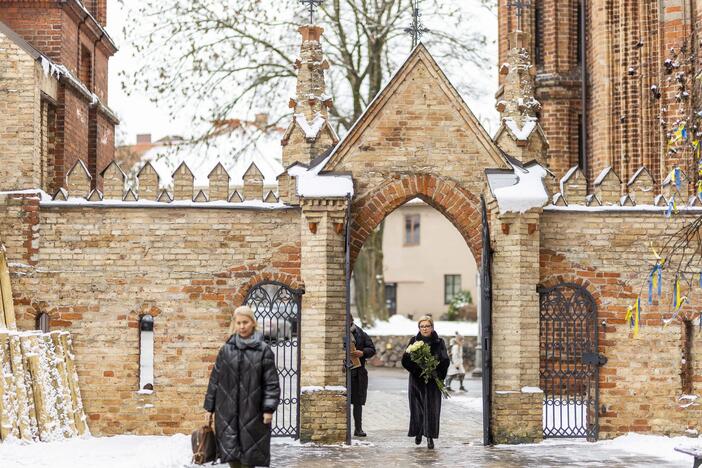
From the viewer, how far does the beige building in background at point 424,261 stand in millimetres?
59375

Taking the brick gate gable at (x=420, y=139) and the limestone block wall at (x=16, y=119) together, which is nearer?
the limestone block wall at (x=16, y=119)

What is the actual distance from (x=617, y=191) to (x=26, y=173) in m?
7.79

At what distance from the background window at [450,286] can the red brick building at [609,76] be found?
34558 mm

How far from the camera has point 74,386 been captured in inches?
563

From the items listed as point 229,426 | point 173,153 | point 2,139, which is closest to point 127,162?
point 173,153

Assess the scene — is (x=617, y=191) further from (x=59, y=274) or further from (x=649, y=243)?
(x=59, y=274)

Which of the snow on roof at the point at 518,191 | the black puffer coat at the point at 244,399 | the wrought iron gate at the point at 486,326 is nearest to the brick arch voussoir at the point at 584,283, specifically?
the wrought iron gate at the point at 486,326

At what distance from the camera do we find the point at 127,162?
46.5 metres

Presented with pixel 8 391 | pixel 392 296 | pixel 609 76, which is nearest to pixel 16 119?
pixel 8 391

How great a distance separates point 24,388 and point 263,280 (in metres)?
3.35

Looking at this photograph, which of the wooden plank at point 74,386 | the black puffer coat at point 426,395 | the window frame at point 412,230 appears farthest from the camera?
the window frame at point 412,230

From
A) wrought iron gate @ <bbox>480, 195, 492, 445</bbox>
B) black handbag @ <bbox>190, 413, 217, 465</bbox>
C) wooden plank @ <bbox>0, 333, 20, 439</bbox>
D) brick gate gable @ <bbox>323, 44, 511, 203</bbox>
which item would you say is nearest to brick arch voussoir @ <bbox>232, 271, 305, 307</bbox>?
brick gate gable @ <bbox>323, 44, 511, 203</bbox>

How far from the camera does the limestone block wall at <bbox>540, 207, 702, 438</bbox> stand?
14820 mm

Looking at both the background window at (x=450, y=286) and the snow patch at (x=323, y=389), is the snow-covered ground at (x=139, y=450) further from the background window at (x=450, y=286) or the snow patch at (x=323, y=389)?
the background window at (x=450, y=286)
